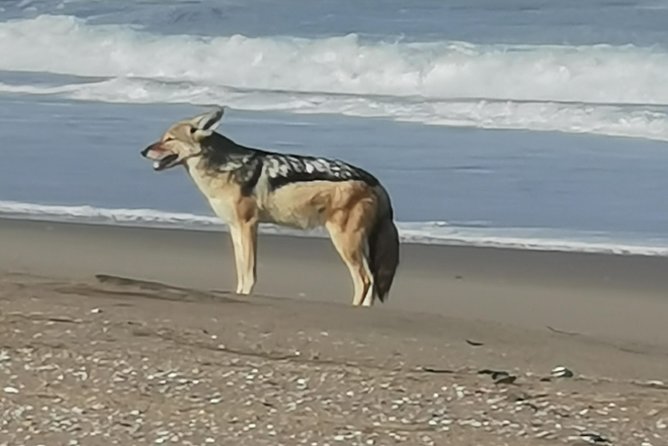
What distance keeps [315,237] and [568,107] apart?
7.17 m

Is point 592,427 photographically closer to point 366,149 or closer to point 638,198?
point 638,198

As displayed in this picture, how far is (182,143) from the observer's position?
7984mm

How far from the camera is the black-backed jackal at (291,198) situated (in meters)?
7.55

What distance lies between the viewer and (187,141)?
7973 mm

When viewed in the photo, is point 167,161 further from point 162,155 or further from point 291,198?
point 291,198

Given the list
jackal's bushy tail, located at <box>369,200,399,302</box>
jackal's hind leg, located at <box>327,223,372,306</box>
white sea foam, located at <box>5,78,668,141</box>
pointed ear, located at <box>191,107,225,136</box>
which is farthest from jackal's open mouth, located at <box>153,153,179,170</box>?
white sea foam, located at <box>5,78,668,141</box>

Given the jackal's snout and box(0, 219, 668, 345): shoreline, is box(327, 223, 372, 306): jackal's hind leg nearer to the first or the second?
box(0, 219, 668, 345): shoreline

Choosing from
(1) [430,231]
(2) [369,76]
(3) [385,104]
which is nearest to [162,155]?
(1) [430,231]

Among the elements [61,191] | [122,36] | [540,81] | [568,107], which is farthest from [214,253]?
[122,36]

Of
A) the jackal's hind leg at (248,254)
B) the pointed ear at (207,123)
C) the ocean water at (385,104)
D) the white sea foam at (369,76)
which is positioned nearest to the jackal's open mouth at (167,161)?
the pointed ear at (207,123)

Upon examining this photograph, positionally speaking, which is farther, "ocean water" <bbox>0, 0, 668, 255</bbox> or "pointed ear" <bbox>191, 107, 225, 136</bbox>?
"ocean water" <bbox>0, 0, 668, 255</bbox>

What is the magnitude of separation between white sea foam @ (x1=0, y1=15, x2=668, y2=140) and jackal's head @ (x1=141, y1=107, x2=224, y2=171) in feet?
23.0

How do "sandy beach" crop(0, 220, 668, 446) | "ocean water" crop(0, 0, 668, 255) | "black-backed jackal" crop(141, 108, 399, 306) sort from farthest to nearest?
"ocean water" crop(0, 0, 668, 255), "black-backed jackal" crop(141, 108, 399, 306), "sandy beach" crop(0, 220, 668, 446)

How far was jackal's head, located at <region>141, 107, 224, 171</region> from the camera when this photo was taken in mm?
7957
